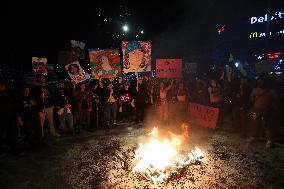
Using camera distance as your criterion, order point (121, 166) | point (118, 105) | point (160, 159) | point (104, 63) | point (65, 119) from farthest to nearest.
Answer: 1. point (118, 105)
2. point (104, 63)
3. point (65, 119)
4. point (121, 166)
5. point (160, 159)

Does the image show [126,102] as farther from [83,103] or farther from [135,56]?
[83,103]

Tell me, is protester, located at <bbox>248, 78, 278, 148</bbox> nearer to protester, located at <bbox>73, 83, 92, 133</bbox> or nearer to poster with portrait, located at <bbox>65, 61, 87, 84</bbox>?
protester, located at <bbox>73, 83, 92, 133</bbox>

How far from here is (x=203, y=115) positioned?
437 inches

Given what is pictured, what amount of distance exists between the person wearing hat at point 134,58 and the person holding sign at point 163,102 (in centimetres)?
133

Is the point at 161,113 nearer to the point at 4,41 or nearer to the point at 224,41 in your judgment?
the point at 4,41

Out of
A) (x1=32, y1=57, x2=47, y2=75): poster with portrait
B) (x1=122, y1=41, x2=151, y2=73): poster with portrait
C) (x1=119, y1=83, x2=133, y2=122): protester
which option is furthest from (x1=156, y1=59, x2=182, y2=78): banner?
(x1=32, y1=57, x2=47, y2=75): poster with portrait

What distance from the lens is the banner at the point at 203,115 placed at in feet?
34.8

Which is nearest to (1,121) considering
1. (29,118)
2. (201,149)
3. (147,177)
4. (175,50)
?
(29,118)

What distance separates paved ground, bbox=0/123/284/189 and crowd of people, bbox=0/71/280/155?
3.02ft

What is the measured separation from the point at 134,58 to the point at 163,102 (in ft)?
8.10

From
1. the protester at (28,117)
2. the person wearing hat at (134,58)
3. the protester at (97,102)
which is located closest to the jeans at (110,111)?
the protester at (97,102)

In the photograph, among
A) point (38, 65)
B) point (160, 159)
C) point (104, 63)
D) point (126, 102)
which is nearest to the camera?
point (160, 159)

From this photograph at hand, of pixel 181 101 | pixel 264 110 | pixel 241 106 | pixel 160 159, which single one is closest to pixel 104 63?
pixel 181 101

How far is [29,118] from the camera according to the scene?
912 cm
